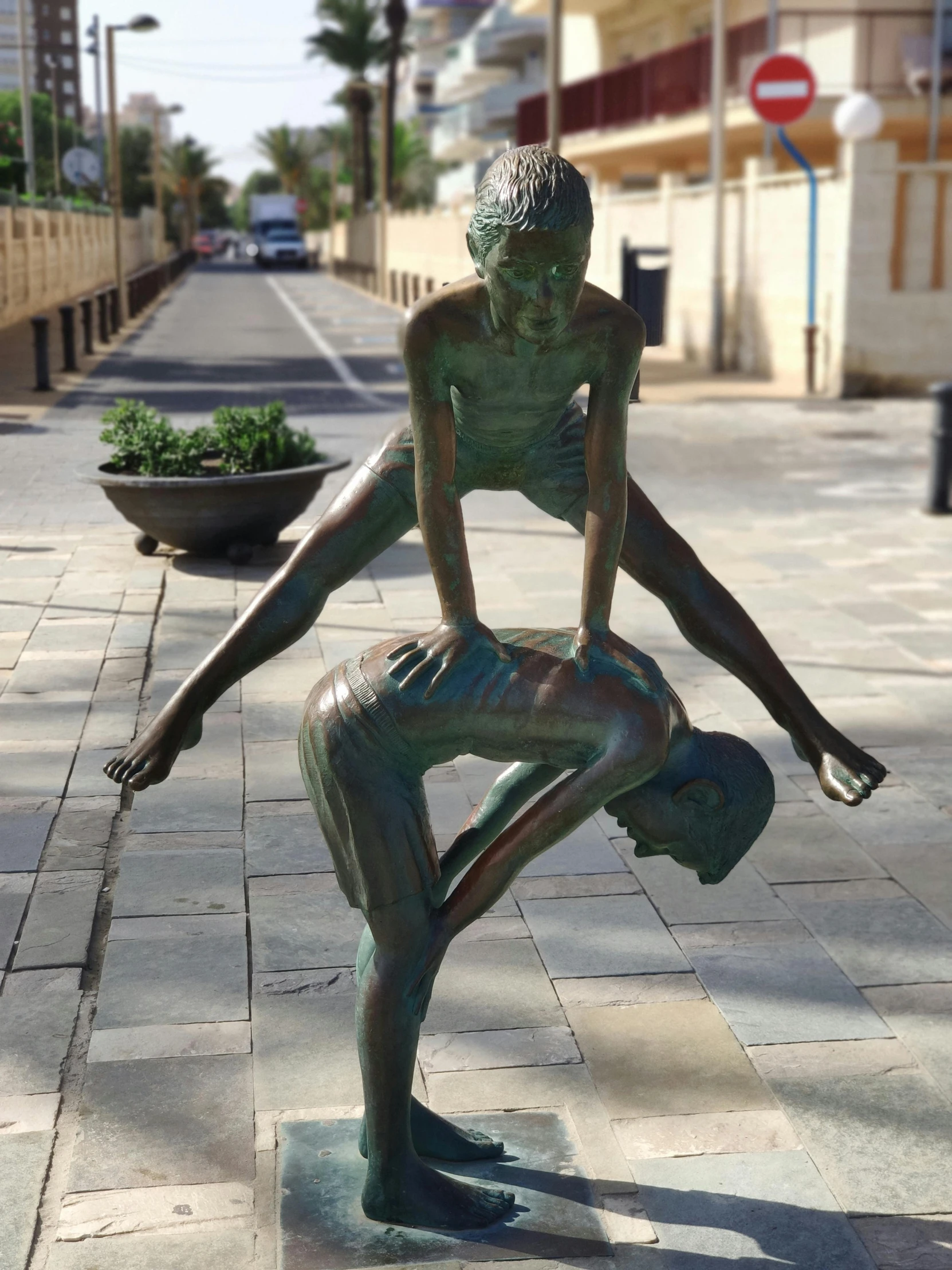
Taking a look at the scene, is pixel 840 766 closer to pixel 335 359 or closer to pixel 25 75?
pixel 25 75

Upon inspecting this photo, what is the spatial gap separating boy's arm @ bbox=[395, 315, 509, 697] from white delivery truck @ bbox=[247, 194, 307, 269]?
73639mm

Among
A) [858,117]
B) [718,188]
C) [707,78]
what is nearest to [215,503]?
[858,117]

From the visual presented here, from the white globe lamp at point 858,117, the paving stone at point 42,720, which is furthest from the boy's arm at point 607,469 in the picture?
the white globe lamp at point 858,117

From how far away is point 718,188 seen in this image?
66.4 ft

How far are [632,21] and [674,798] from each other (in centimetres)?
3541

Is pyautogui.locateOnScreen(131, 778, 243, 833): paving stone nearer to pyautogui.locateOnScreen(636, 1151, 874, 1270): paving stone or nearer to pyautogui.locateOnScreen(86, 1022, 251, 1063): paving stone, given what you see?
pyautogui.locateOnScreen(86, 1022, 251, 1063): paving stone

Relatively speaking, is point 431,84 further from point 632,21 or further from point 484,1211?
point 484,1211

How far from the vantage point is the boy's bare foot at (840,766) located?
2.63 m

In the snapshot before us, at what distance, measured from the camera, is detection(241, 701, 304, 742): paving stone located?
19.3 feet

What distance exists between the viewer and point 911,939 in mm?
4133

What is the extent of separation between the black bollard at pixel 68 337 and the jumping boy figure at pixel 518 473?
14.9 meters

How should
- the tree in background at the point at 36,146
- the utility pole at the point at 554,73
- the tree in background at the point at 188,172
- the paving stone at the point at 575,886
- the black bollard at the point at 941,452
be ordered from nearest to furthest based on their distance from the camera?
the paving stone at the point at 575,886, the black bollard at the point at 941,452, the utility pole at the point at 554,73, the tree in background at the point at 36,146, the tree in background at the point at 188,172

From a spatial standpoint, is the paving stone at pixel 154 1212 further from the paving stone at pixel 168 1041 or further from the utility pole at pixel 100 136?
the utility pole at pixel 100 136

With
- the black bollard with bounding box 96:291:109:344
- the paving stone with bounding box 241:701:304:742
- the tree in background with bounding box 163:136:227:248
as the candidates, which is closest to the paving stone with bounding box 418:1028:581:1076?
the paving stone with bounding box 241:701:304:742
